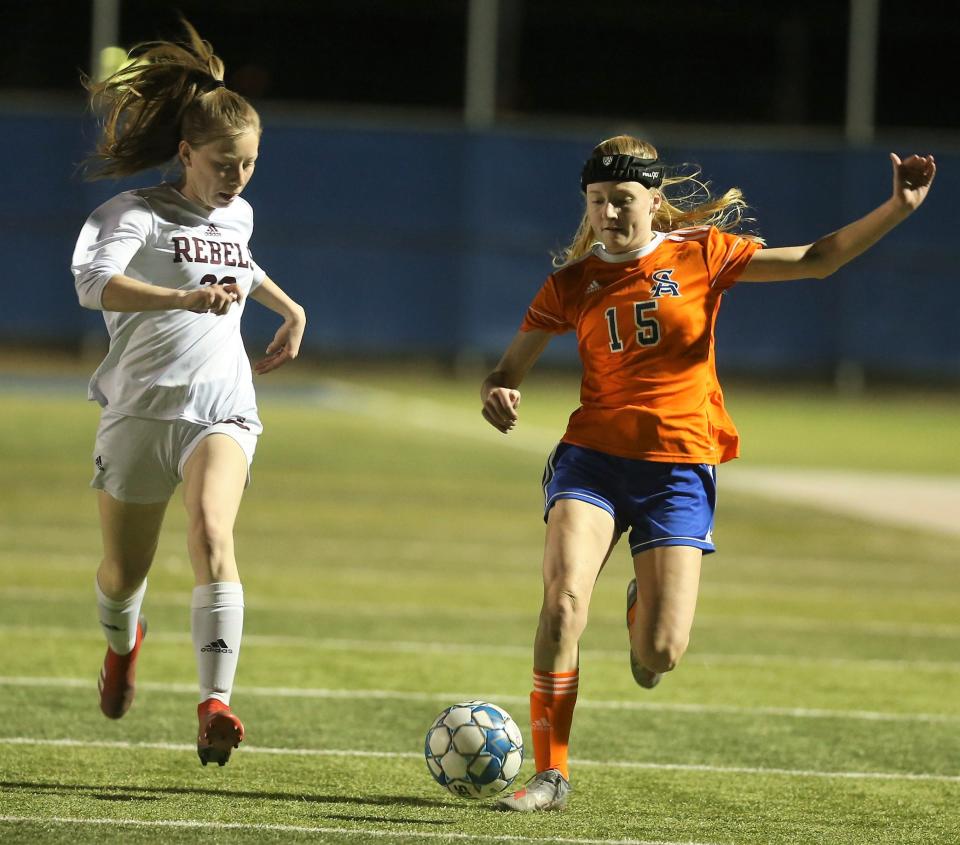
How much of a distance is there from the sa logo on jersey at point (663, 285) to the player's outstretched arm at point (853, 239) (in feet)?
0.79

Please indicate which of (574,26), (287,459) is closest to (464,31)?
(574,26)

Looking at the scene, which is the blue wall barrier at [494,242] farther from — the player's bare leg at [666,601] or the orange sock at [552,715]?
the orange sock at [552,715]

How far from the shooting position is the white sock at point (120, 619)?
251 inches

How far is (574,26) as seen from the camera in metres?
36.7

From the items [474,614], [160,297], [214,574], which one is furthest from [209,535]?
[474,614]

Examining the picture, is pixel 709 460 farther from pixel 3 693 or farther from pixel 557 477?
pixel 3 693

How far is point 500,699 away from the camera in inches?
293

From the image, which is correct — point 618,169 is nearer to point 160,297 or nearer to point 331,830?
point 160,297

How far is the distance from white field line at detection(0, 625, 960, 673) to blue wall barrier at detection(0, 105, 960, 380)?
21.9 metres

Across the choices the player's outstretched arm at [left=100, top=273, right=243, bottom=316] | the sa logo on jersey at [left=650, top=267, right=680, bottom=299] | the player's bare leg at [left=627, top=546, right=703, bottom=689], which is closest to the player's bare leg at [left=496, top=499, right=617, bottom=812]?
the player's bare leg at [left=627, top=546, right=703, bottom=689]

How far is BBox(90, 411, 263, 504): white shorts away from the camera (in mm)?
5926

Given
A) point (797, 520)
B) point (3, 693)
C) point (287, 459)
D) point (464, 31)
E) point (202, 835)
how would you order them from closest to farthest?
point (202, 835)
point (3, 693)
point (797, 520)
point (287, 459)
point (464, 31)

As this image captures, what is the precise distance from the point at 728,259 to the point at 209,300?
69.0 inches

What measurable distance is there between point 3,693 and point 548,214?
963 inches
